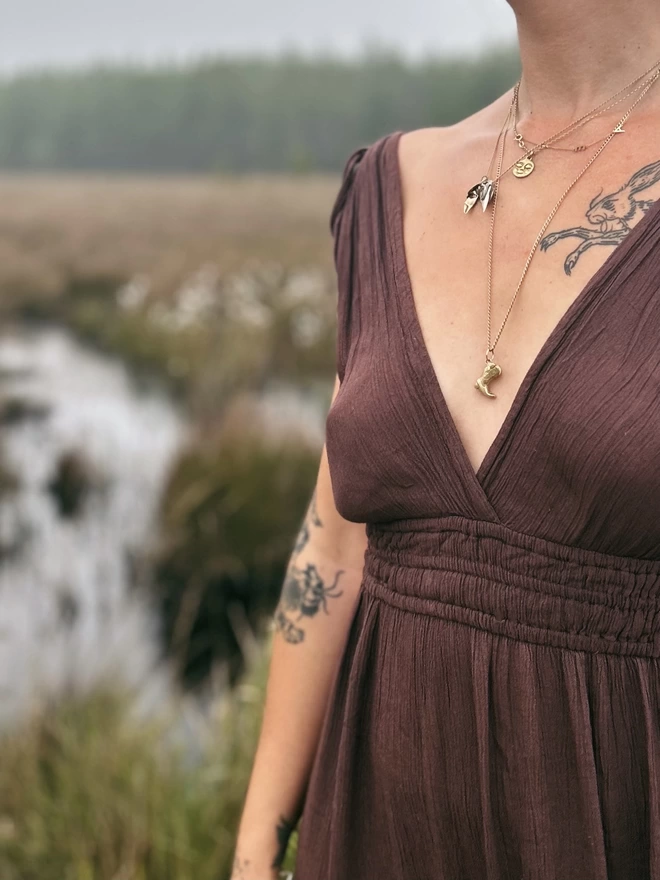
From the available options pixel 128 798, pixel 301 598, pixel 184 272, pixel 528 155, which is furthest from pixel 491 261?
pixel 184 272

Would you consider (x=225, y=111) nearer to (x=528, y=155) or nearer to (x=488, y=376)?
(x=528, y=155)

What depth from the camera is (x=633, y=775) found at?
792 millimetres

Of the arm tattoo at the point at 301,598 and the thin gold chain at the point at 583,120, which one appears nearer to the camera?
the thin gold chain at the point at 583,120

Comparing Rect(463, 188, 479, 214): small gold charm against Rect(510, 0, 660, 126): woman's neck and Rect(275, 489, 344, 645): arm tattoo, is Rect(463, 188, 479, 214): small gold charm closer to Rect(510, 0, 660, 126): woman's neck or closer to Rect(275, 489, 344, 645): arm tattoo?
Rect(510, 0, 660, 126): woman's neck

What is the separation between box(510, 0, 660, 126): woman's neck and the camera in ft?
2.92

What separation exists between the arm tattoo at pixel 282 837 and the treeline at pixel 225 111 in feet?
12.1

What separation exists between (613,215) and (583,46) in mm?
193

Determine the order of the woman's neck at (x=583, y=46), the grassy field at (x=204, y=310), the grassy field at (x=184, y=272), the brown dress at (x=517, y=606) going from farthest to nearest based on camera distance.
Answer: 1. the grassy field at (x=184, y=272)
2. the grassy field at (x=204, y=310)
3. the woman's neck at (x=583, y=46)
4. the brown dress at (x=517, y=606)

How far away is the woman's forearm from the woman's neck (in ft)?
1.62

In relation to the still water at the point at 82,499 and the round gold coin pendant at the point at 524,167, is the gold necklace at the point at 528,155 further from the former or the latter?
the still water at the point at 82,499

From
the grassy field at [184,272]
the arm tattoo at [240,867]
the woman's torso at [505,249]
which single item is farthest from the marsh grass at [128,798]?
the grassy field at [184,272]

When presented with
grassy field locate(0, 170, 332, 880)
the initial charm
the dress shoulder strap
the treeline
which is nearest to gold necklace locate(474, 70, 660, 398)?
the initial charm

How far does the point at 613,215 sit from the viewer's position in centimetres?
85

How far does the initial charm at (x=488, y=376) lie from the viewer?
851 millimetres
